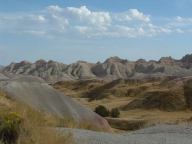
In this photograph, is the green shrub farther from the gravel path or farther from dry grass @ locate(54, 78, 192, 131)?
dry grass @ locate(54, 78, 192, 131)

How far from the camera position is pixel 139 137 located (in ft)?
60.1

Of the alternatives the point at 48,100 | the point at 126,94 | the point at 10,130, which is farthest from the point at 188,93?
the point at 10,130

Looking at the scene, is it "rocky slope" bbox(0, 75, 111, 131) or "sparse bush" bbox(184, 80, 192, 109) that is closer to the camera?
"rocky slope" bbox(0, 75, 111, 131)

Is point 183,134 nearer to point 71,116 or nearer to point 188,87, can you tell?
point 71,116

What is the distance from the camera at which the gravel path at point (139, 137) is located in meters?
15.3

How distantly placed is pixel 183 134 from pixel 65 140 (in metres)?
10.0

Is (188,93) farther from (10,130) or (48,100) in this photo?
(10,130)

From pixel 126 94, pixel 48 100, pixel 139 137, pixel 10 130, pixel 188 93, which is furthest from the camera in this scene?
pixel 126 94

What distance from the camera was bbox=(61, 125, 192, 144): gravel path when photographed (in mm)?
15258

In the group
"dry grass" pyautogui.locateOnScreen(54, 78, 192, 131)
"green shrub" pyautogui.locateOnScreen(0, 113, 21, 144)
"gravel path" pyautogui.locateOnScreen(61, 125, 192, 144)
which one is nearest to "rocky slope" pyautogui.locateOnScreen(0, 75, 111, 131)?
"gravel path" pyautogui.locateOnScreen(61, 125, 192, 144)

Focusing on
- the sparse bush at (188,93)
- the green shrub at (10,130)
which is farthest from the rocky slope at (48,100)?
the sparse bush at (188,93)

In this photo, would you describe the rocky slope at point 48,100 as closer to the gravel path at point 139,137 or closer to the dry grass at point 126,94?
the gravel path at point 139,137

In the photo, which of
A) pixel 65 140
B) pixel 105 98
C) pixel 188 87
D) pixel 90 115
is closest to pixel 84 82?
pixel 105 98

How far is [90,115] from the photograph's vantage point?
26.4 meters
